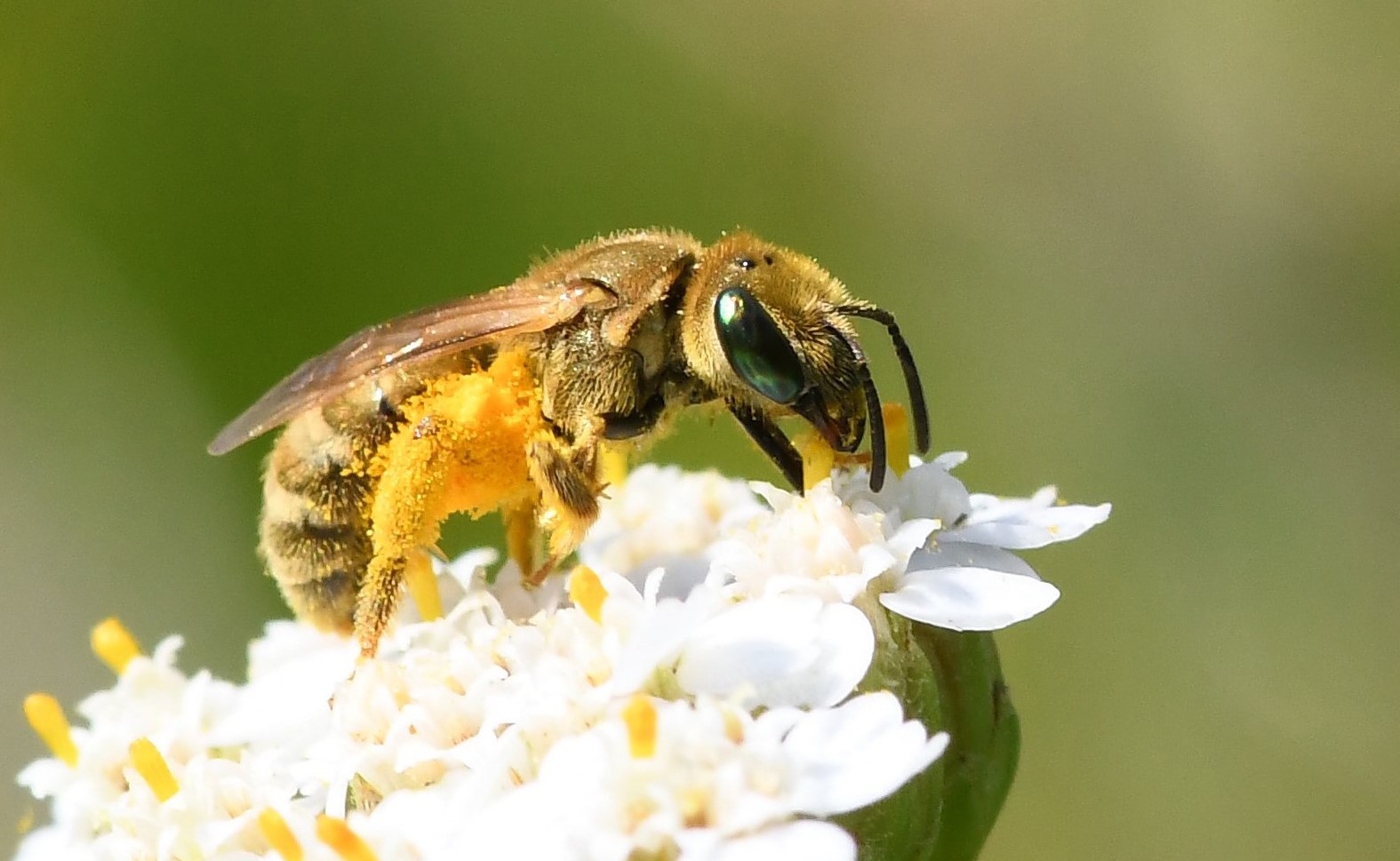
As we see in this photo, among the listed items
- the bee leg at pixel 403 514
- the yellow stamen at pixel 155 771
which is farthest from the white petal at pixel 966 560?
the yellow stamen at pixel 155 771

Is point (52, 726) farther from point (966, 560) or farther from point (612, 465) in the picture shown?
point (966, 560)

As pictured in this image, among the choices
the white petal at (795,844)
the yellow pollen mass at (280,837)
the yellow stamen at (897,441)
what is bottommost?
the white petal at (795,844)

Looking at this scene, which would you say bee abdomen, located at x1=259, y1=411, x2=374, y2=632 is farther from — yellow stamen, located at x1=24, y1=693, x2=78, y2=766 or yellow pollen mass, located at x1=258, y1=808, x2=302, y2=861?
yellow pollen mass, located at x1=258, y1=808, x2=302, y2=861

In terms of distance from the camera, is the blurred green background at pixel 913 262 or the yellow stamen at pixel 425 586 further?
the blurred green background at pixel 913 262

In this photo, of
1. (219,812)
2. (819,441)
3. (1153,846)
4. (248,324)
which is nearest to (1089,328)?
(1153,846)

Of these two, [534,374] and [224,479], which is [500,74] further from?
[534,374]

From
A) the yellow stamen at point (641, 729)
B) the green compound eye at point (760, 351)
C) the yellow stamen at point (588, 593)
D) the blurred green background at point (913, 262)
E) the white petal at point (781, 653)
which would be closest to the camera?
the yellow stamen at point (641, 729)

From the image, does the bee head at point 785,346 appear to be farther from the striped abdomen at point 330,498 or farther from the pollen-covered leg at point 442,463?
the striped abdomen at point 330,498
